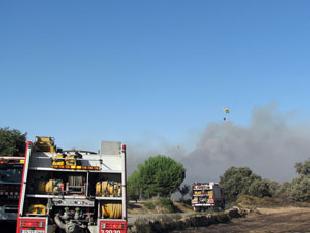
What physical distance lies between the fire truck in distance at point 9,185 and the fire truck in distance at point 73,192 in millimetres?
2202

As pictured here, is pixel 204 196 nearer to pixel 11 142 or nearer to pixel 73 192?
pixel 11 142

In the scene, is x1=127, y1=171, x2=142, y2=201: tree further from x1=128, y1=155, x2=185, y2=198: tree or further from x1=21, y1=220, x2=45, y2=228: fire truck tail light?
x1=21, y1=220, x2=45, y2=228: fire truck tail light

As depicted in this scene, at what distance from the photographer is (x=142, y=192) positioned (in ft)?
290

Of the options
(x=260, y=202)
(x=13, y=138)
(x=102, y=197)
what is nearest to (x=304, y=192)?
(x=260, y=202)

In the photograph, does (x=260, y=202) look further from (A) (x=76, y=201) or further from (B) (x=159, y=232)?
(A) (x=76, y=201)

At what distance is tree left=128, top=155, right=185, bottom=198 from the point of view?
283ft

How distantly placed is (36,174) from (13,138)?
24.8 metres

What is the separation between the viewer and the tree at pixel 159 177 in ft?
283

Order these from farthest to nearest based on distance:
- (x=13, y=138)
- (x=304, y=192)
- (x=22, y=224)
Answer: (x=304, y=192) → (x=13, y=138) → (x=22, y=224)

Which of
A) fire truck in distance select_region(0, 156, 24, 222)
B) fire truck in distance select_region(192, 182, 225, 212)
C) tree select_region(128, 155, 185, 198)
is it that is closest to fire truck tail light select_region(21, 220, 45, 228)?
fire truck in distance select_region(0, 156, 24, 222)

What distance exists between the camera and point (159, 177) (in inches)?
3396

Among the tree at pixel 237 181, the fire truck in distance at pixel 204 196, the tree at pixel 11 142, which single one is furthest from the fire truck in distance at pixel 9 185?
the tree at pixel 237 181

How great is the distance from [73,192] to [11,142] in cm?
2499

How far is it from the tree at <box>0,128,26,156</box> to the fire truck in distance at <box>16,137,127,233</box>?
22.9 metres
